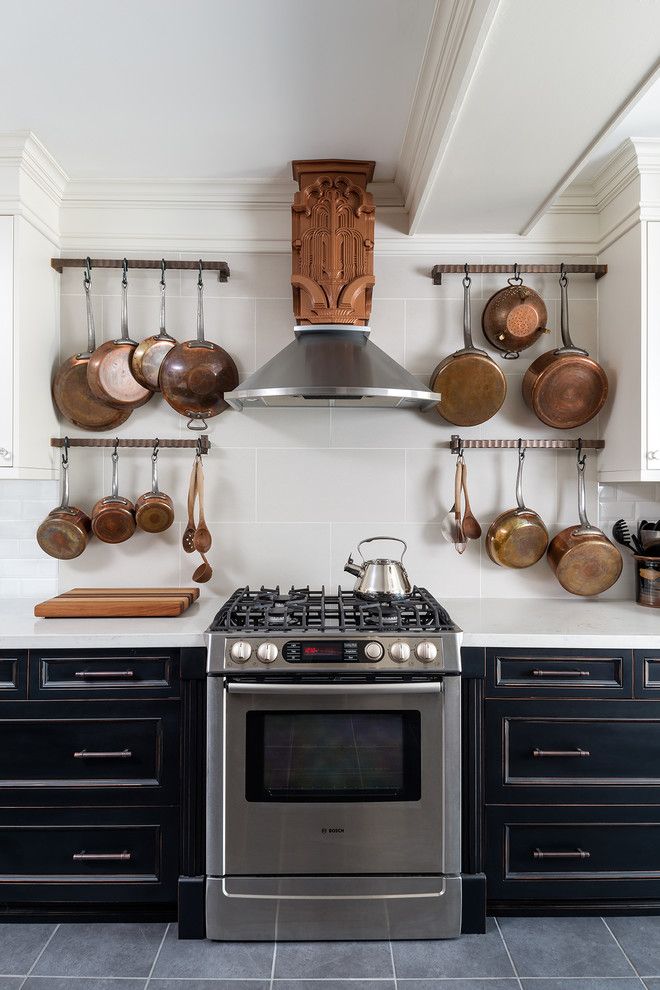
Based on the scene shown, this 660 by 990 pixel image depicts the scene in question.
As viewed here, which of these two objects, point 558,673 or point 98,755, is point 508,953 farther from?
point 98,755

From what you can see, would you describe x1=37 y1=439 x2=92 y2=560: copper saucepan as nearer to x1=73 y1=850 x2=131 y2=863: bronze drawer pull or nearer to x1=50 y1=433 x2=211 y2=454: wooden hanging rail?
x1=50 y1=433 x2=211 y2=454: wooden hanging rail

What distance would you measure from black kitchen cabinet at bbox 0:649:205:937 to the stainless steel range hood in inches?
35.1

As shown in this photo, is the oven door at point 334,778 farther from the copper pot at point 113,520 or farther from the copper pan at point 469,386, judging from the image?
the copper pan at point 469,386

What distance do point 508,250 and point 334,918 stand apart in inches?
95.1

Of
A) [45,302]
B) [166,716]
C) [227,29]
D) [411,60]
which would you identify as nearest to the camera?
[227,29]

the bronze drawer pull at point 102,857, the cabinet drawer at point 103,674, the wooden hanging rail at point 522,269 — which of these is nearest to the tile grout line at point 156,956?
the bronze drawer pull at point 102,857

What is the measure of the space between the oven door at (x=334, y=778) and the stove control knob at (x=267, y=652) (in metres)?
0.08

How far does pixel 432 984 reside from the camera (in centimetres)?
179

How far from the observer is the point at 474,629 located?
2100 millimetres

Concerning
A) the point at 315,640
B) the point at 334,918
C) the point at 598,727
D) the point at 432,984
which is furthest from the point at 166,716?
the point at 598,727

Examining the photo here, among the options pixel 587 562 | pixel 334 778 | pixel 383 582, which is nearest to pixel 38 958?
pixel 334 778

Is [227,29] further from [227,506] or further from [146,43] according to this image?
[227,506]

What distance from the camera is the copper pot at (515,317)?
2.56m

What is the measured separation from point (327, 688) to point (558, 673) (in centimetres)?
72
